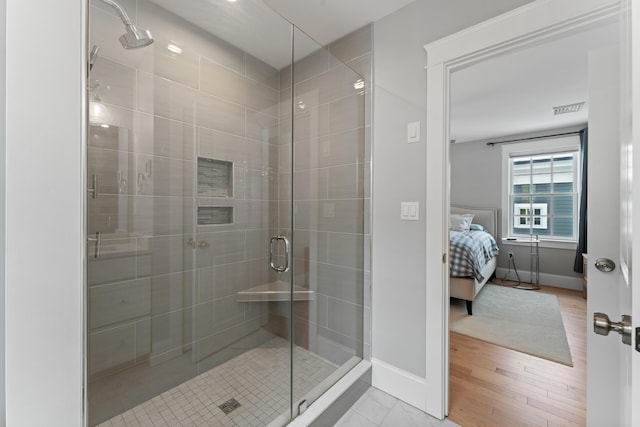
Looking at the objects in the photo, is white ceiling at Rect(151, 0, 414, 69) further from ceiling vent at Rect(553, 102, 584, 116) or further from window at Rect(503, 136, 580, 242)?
window at Rect(503, 136, 580, 242)

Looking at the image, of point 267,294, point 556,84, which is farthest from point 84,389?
point 556,84

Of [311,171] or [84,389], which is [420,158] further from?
[84,389]

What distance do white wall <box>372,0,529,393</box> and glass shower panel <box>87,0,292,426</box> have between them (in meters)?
0.64

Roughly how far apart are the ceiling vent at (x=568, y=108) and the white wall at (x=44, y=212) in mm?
4700

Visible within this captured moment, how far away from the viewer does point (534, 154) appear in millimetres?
4672

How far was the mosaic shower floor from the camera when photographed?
1353 millimetres

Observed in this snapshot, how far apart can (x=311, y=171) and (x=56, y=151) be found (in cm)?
130

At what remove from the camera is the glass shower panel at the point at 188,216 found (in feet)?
3.99

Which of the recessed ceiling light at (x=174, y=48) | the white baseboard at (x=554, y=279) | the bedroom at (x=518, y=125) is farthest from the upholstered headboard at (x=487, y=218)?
the recessed ceiling light at (x=174, y=48)

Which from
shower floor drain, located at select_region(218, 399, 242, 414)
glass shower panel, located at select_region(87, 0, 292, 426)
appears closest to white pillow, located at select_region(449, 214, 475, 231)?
glass shower panel, located at select_region(87, 0, 292, 426)

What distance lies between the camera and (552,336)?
261 centimetres

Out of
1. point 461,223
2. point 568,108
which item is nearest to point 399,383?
point 461,223

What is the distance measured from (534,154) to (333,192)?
15.3ft

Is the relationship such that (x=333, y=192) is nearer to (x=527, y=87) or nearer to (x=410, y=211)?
(x=410, y=211)
